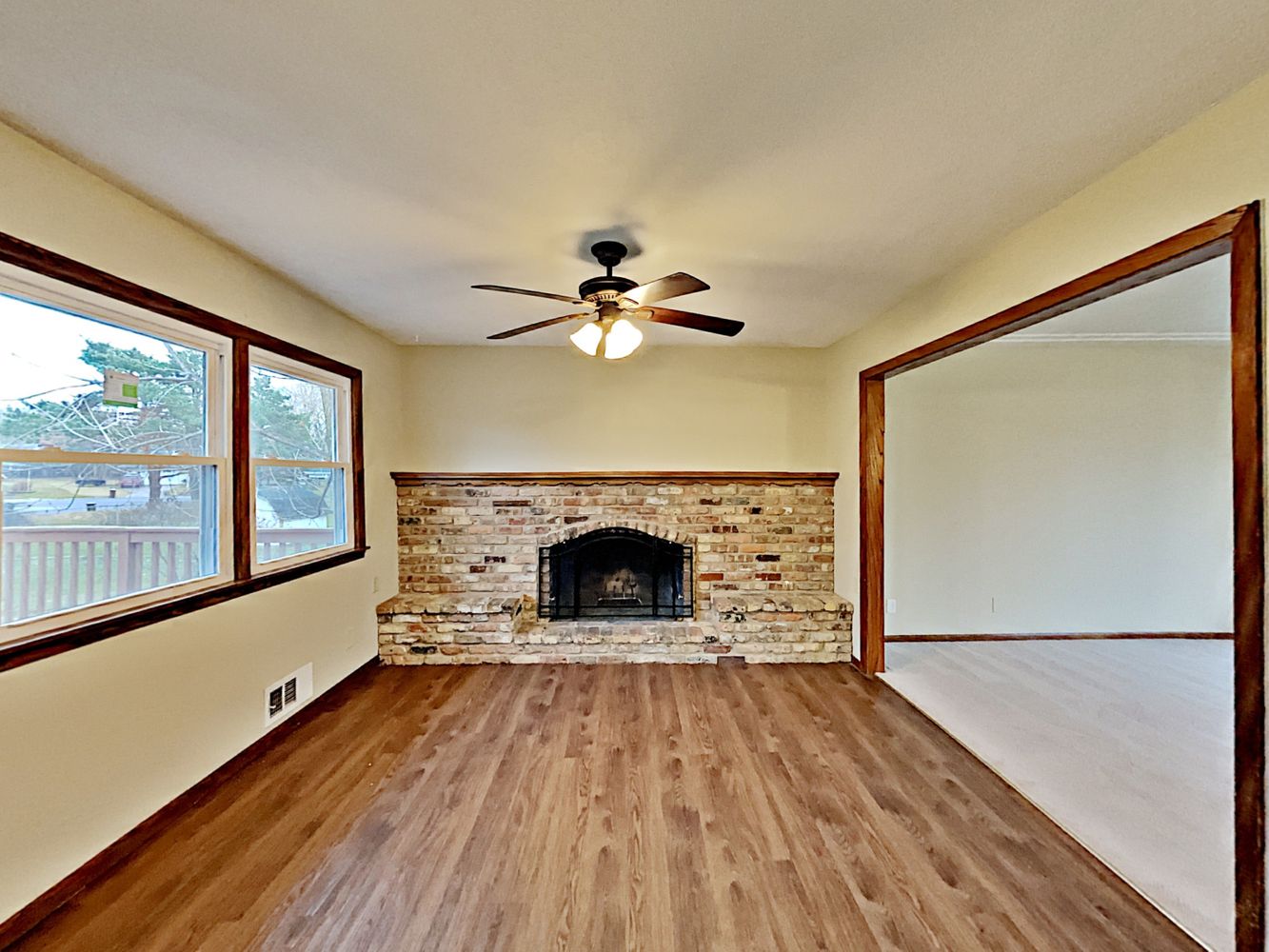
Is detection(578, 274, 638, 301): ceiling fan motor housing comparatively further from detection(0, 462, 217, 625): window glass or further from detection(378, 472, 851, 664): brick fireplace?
detection(378, 472, 851, 664): brick fireplace

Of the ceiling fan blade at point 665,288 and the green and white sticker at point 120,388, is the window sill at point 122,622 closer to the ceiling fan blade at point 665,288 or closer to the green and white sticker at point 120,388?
the green and white sticker at point 120,388

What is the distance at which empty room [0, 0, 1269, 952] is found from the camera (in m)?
1.44

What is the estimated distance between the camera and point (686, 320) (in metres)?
2.54

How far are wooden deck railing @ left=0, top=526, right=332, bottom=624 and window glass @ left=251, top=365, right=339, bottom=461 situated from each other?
684 mm

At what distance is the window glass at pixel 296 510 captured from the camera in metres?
3.00

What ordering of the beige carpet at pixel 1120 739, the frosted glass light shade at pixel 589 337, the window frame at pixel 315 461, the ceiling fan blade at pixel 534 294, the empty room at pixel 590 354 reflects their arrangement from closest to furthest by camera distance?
1. the empty room at pixel 590 354
2. the beige carpet at pixel 1120 739
3. the ceiling fan blade at pixel 534 294
4. the frosted glass light shade at pixel 589 337
5. the window frame at pixel 315 461

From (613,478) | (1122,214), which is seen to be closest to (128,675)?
(613,478)

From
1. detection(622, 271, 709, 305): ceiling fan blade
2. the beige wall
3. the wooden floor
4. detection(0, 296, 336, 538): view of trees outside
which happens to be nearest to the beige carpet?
the wooden floor

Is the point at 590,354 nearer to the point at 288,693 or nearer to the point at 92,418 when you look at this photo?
the point at 92,418

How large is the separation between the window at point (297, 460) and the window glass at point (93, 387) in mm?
433

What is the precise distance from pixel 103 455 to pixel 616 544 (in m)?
3.23

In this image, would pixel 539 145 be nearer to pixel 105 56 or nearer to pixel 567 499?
pixel 105 56

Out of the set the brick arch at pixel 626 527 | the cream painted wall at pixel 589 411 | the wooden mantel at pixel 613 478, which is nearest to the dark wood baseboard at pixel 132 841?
the wooden mantel at pixel 613 478

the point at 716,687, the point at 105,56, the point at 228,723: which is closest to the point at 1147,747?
the point at 716,687
